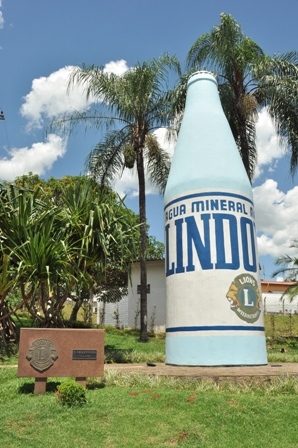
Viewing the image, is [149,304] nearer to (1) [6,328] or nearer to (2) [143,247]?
(2) [143,247]

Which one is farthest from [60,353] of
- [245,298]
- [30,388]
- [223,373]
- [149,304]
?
[149,304]

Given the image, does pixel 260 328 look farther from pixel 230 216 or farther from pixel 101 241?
pixel 101 241

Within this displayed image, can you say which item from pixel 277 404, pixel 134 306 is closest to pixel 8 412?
pixel 277 404

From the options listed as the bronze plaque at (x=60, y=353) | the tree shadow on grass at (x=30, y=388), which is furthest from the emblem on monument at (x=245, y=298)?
the tree shadow on grass at (x=30, y=388)

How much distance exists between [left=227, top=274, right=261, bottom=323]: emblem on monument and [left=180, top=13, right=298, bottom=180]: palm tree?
26.8 ft

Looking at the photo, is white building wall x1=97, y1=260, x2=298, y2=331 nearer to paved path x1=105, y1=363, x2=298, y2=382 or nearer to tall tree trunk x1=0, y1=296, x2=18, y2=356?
tall tree trunk x1=0, y1=296, x2=18, y2=356

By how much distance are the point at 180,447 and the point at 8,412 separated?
2504 mm

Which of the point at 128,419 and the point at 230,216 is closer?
the point at 128,419

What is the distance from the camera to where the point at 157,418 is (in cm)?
596

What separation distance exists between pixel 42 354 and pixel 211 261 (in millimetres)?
4105

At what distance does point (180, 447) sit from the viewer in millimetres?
5215

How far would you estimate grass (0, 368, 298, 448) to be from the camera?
5.39 m

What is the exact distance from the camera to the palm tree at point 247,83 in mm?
16750

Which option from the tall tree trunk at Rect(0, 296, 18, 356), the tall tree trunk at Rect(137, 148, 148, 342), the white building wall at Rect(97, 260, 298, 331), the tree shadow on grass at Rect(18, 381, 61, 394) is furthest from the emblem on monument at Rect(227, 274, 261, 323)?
the white building wall at Rect(97, 260, 298, 331)
